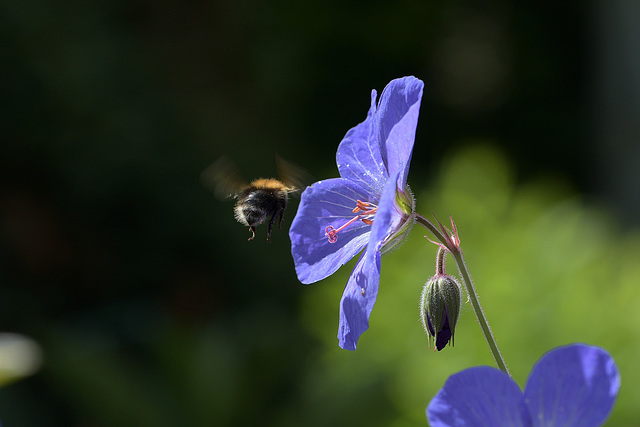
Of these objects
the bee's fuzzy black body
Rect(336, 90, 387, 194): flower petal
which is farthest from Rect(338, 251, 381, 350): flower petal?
the bee's fuzzy black body

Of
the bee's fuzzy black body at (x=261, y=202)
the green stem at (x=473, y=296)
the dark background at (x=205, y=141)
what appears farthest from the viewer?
the dark background at (x=205, y=141)

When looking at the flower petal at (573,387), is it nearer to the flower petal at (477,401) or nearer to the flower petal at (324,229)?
the flower petal at (477,401)

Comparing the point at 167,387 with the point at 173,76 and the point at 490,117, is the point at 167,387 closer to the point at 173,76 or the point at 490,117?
the point at 173,76

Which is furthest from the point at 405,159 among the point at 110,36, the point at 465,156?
the point at 110,36

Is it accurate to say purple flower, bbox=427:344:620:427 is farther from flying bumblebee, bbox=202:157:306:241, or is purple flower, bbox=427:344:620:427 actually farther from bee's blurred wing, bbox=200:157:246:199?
bee's blurred wing, bbox=200:157:246:199

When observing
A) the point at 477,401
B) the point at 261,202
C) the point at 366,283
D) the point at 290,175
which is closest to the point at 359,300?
the point at 366,283

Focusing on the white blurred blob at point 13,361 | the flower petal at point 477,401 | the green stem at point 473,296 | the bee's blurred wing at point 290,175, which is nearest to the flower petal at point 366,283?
the green stem at point 473,296
